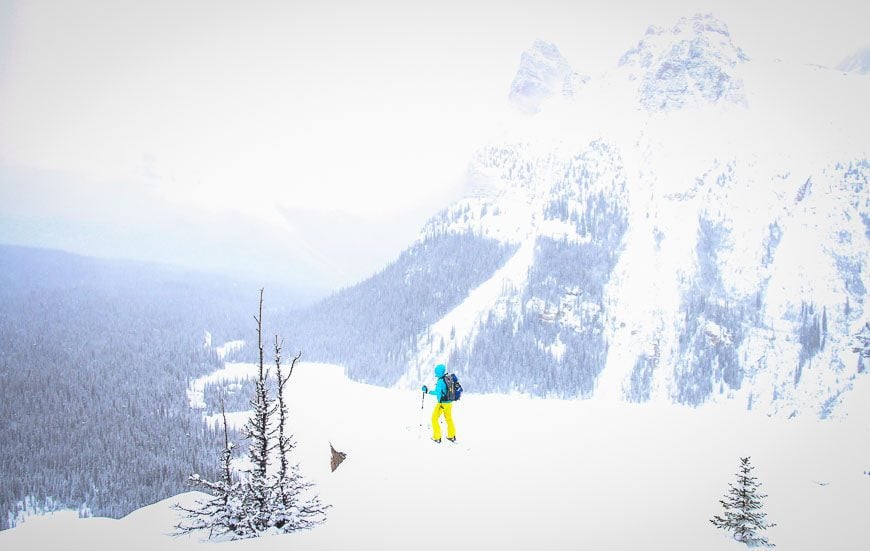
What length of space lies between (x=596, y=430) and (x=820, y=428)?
34.2 ft

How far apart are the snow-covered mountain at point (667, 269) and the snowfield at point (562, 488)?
105m

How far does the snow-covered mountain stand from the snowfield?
104843mm

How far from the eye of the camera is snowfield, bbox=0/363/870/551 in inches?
501

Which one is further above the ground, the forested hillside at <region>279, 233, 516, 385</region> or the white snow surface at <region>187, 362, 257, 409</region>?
the forested hillside at <region>279, 233, 516, 385</region>

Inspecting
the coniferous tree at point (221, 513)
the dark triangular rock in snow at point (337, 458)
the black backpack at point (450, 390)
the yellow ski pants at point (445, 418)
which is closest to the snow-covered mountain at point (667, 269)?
the dark triangular rock in snow at point (337, 458)

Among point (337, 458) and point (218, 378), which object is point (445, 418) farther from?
point (218, 378)

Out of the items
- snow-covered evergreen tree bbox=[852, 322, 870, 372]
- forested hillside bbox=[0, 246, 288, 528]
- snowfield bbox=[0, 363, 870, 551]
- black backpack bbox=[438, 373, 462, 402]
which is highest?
black backpack bbox=[438, 373, 462, 402]

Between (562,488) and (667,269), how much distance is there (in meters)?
160

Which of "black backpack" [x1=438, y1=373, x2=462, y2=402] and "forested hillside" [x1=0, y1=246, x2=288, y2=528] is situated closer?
"black backpack" [x1=438, y1=373, x2=462, y2=402]

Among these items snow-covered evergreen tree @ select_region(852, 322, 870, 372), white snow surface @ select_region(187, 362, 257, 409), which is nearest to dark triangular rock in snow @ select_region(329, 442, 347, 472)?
white snow surface @ select_region(187, 362, 257, 409)

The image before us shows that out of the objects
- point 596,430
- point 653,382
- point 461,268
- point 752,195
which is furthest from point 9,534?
point 752,195

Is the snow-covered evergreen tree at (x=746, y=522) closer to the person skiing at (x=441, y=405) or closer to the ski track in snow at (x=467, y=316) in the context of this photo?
the person skiing at (x=441, y=405)

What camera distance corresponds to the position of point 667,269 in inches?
6220

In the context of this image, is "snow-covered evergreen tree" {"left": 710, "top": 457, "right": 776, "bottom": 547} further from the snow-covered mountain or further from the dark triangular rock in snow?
the snow-covered mountain
